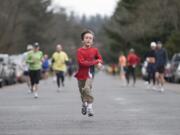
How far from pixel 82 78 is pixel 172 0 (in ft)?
117

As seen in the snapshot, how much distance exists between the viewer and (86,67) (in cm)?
1466

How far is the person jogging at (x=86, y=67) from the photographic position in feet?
47.5

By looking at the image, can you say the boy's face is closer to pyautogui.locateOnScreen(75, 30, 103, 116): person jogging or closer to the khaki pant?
pyautogui.locateOnScreen(75, 30, 103, 116): person jogging

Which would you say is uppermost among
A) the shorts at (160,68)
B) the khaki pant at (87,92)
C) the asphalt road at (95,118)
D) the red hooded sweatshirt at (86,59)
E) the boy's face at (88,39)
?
the boy's face at (88,39)

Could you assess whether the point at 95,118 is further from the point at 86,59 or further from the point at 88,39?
the point at 88,39

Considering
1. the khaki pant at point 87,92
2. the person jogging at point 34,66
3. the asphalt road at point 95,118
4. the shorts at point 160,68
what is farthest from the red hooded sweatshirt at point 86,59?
the shorts at point 160,68

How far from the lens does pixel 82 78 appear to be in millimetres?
14625

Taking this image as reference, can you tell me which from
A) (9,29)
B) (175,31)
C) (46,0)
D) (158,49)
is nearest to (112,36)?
(46,0)

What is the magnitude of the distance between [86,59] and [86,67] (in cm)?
17

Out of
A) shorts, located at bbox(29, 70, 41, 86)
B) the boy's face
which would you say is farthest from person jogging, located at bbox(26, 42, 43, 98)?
the boy's face

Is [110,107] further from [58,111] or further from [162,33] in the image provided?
[162,33]

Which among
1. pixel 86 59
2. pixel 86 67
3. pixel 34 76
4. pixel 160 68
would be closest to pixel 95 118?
pixel 86 67

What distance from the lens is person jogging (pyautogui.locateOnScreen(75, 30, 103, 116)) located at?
14469 mm

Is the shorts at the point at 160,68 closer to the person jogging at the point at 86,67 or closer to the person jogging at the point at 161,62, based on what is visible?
the person jogging at the point at 161,62
